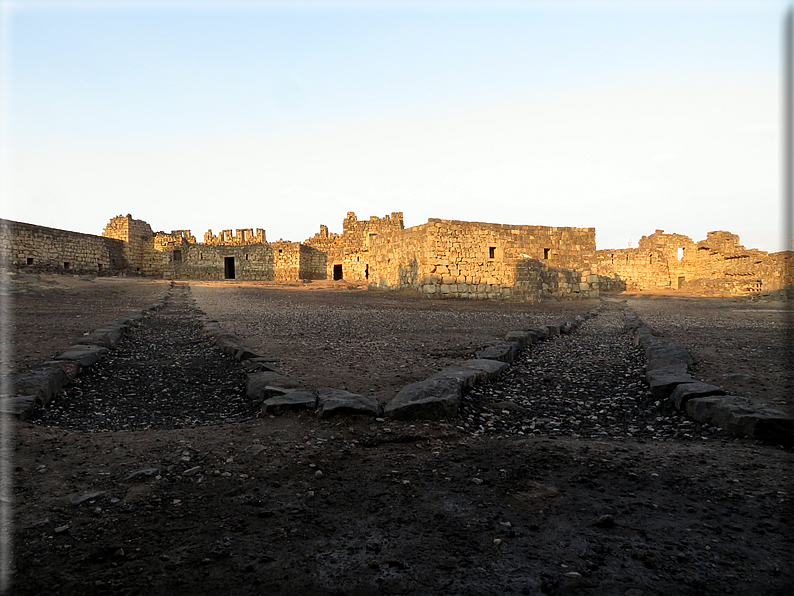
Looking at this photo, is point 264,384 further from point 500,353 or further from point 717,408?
point 717,408

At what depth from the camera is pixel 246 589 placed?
5.32ft

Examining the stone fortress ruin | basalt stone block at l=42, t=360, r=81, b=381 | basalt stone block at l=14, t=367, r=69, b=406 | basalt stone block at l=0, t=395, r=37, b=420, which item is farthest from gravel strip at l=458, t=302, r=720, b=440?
the stone fortress ruin

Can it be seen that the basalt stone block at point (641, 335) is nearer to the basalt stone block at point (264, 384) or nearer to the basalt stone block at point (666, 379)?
the basalt stone block at point (666, 379)

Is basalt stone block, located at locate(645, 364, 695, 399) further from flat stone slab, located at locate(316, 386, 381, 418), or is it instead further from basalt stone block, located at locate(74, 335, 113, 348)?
basalt stone block, located at locate(74, 335, 113, 348)

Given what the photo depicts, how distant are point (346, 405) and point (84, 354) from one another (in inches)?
154

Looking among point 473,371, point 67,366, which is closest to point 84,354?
point 67,366

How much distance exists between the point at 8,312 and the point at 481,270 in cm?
1524

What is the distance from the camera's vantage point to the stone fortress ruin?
19172mm

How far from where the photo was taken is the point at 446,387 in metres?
4.02

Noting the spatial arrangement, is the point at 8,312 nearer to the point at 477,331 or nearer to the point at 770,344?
the point at 477,331

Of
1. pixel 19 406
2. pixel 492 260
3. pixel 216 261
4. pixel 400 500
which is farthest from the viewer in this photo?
pixel 216 261

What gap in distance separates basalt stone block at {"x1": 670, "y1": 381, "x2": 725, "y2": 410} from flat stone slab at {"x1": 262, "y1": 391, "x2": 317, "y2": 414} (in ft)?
9.84

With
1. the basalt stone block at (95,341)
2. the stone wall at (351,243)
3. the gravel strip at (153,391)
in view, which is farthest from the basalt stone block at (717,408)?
the stone wall at (351,243)

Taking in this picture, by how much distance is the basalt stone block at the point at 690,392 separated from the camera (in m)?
3.70
